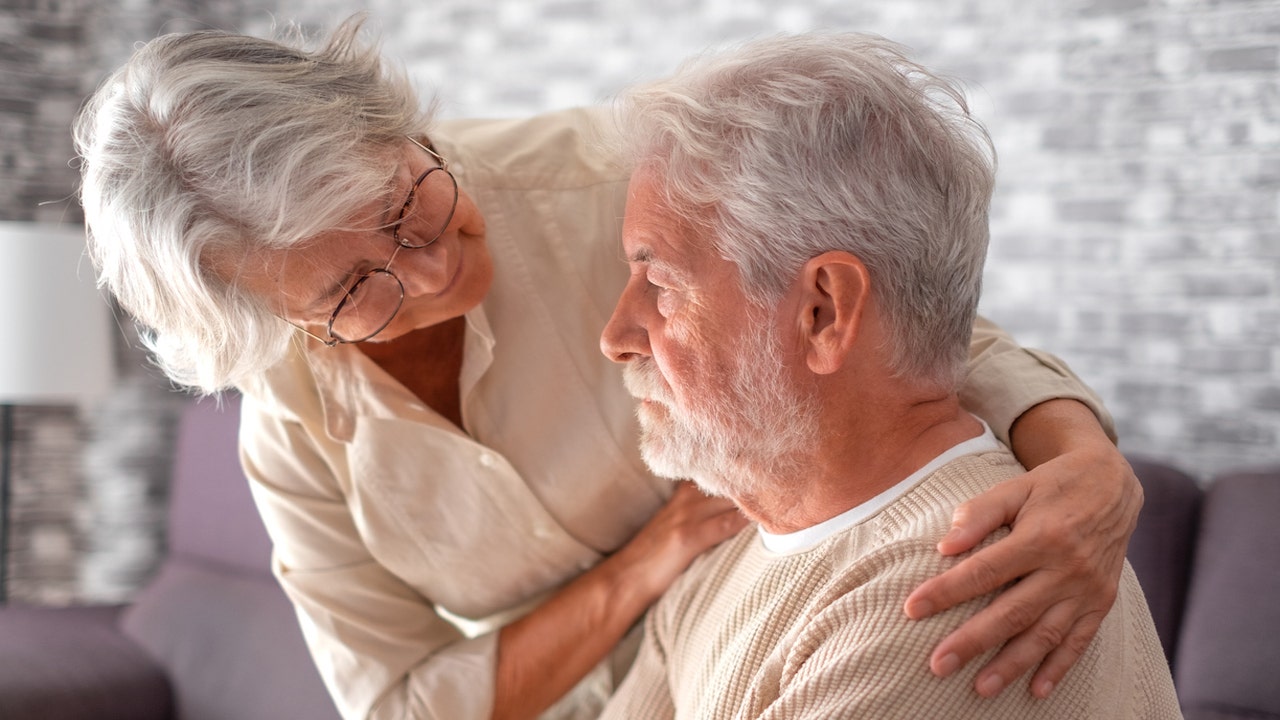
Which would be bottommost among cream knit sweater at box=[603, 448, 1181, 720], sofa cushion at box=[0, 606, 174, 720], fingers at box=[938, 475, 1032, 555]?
sofa cushion at box=[0, 606, 174, 720]

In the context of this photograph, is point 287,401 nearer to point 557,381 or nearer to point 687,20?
point 557,381

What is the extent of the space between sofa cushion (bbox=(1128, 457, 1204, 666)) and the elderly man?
851 mm

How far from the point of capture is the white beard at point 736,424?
120 centimetres

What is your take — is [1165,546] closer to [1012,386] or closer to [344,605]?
[1012,386]

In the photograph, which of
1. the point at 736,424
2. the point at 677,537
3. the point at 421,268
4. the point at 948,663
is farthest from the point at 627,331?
the point at 948,663

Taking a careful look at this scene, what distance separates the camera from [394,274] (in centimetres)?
133

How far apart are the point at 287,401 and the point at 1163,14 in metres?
1.93

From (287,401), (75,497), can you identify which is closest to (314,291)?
(287,401)

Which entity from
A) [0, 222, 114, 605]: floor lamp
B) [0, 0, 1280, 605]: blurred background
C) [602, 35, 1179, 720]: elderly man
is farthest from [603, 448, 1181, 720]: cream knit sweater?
[0, 222, 114, 605]: floor lamp

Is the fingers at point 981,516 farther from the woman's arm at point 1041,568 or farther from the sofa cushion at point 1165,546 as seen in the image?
the sofa cushion at point 1165,546

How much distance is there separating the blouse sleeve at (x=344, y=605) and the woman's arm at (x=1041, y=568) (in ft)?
2.77

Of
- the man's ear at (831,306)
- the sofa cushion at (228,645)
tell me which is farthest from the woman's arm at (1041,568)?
the sofa cushion at (228,645)

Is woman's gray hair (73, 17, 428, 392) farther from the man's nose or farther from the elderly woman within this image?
the man's nose

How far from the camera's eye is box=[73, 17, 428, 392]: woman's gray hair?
1.21 m
